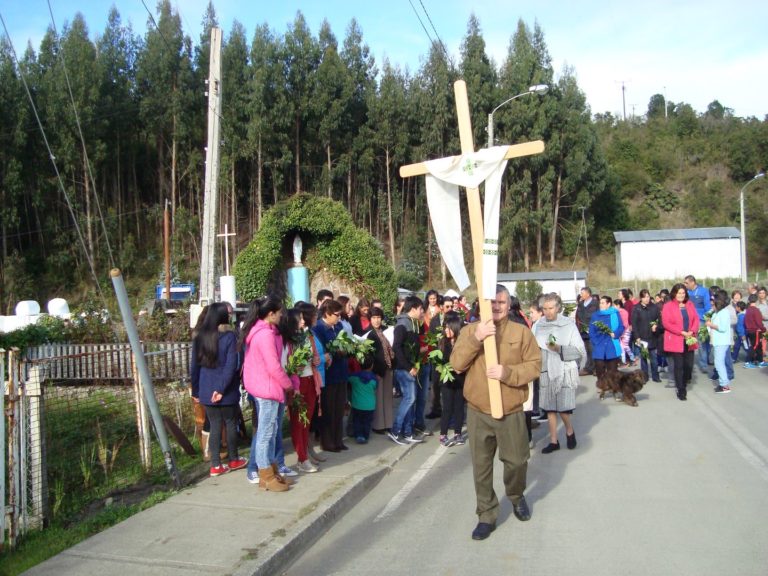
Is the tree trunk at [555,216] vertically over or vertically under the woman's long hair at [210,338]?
over

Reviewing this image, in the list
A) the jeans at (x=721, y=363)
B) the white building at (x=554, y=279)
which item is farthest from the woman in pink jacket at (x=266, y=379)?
the white building at (x=554, y=279)

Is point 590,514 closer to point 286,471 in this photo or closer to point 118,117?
point 286,471

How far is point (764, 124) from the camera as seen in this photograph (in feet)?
235

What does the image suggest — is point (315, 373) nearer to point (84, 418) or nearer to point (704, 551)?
point (84, 418)

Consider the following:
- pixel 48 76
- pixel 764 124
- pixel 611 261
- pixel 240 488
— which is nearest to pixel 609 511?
pixel 240 488

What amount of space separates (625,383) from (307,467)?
6592 mm

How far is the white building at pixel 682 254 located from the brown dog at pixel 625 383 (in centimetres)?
4027

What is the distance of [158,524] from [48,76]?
41.9 meters

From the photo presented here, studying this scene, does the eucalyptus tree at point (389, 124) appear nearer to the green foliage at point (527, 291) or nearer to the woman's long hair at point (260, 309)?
the green foliage at point (527, 291)

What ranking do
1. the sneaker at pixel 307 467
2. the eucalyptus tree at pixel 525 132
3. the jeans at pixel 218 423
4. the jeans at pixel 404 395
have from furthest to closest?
1. the eucalyptus tree at pixel 525 132
2. the jeans at pixel 404 395
3. the sneaker at pixel 307 467
4. the jeans at pixel 218 423

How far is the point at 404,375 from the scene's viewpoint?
31.5 feet

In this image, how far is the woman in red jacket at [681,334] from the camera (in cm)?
1246

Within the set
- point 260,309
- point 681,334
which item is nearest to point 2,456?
point 260,309

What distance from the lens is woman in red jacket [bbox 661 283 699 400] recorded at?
1246cm
